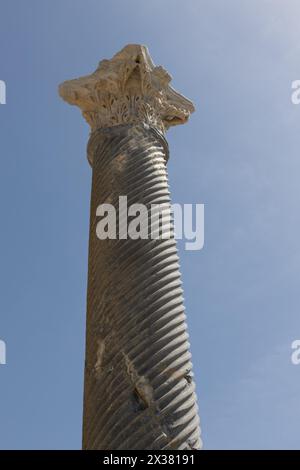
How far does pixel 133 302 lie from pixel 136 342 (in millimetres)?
385

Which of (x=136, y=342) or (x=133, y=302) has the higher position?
(x=133, y=302)

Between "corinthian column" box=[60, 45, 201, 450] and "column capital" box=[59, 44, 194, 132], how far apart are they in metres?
0.01

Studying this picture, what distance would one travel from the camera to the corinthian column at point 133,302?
182 inches

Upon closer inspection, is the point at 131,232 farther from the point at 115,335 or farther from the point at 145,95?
the point at 145,95

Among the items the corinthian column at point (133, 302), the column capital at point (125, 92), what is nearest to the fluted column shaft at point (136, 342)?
the corinthian column at point (133, 302)

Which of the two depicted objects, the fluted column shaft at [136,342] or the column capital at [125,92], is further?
the column capital at [125,92]

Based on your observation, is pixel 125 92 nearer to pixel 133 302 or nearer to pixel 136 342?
pixel 133 302

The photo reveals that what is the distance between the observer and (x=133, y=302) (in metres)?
5.21

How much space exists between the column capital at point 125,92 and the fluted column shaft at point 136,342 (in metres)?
1.14

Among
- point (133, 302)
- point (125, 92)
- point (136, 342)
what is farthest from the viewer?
point (125, 92)

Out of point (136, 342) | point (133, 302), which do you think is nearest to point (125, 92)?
point (133, 302)

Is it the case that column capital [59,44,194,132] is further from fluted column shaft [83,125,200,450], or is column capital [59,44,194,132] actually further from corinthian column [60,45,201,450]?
fluted column shaft [83,125,200,450]

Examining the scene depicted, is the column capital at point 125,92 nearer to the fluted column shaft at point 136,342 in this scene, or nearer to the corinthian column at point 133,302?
the corinthian column at point 133,302
